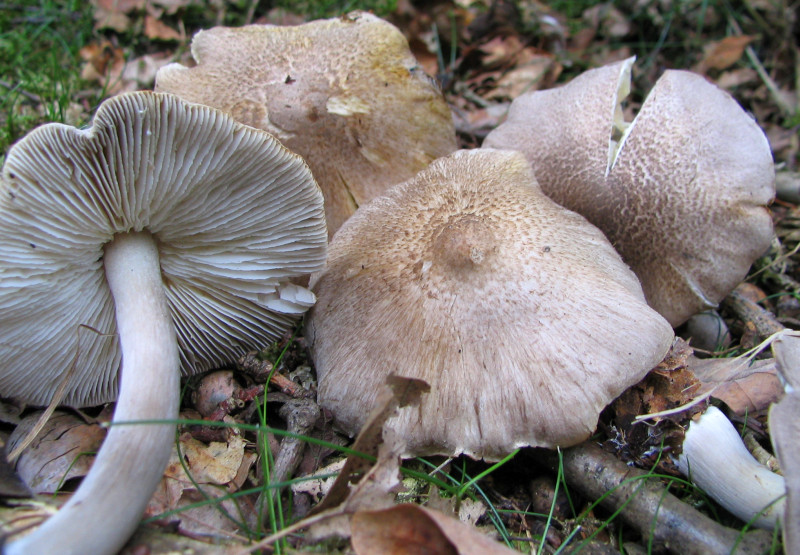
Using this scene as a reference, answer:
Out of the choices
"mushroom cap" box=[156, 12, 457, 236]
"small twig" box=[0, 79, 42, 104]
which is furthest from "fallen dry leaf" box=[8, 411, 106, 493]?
"small twig" box=[0, 79, 42, 104]

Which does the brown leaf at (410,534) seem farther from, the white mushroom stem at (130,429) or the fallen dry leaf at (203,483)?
the white mushroom stem at (130,429)

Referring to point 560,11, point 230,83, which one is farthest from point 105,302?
point 560,11

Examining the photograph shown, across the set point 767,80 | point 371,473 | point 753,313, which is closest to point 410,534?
point 371,473

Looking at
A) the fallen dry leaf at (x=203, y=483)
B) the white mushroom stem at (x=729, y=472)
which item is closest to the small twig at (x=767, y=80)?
the white mushroom stem at (x=729, y=472)

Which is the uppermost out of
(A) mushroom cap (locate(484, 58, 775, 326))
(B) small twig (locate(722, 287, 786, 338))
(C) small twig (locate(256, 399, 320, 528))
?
(A) mushroom cap (locate(484, 58, 775, 326))

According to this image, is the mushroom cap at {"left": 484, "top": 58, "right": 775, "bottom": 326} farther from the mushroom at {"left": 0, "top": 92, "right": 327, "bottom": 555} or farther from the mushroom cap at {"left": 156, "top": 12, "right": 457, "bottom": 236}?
the mushroom at {"left": 0, "top": 92, "right": 327, "bottom": 555}

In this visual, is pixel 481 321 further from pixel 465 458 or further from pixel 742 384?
pixel 742 384
